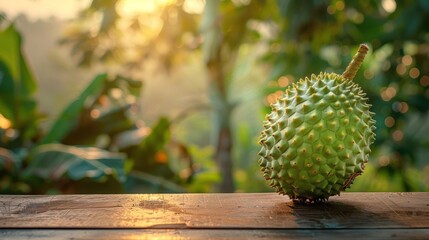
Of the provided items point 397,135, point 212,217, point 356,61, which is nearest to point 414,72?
point 397,135

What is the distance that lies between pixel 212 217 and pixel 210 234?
0.09 metres

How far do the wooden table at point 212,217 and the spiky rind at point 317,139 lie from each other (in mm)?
50

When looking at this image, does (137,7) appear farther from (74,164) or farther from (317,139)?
(317,139)

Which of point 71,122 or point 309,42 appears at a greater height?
point 309,42

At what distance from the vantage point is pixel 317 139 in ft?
3.57

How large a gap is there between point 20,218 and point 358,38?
2618mm

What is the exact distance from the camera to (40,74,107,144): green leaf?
279 centimetres

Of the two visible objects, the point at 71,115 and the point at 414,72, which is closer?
the point at 71,115

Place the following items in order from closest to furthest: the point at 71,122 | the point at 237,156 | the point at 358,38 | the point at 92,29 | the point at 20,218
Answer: the point at 20,218 < the point at 71,122 < the point at 358,38 < the point at 92,29 < the point at 237,156

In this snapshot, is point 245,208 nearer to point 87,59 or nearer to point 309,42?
point 309,42

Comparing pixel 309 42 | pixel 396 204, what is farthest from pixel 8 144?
pixel 396 204

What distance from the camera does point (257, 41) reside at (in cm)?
439

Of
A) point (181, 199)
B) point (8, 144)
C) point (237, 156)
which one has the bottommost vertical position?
point (237, 156)

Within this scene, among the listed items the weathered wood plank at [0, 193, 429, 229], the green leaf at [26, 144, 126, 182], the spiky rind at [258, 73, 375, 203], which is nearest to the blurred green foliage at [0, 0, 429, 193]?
the green leaf at [26, 144, 126, 182]
